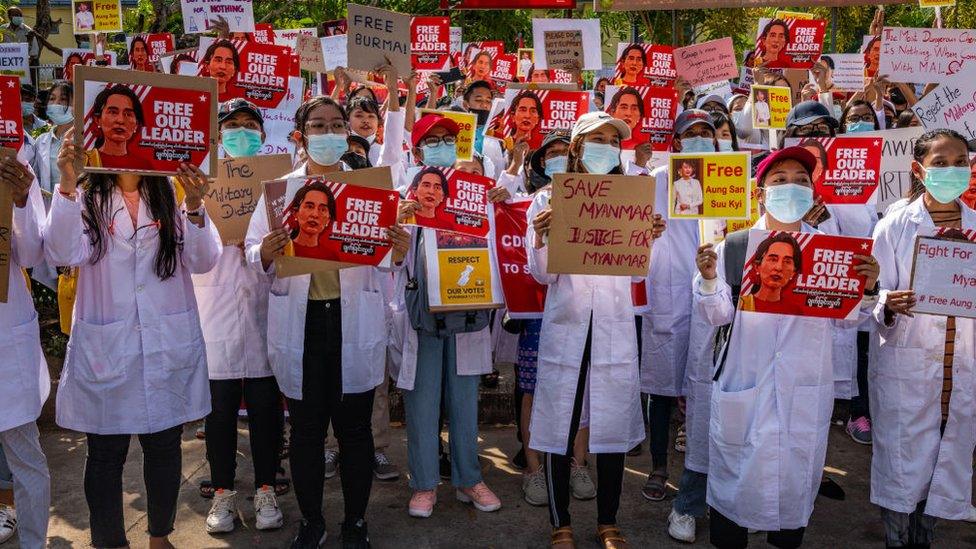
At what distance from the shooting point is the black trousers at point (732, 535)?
4.24 metres

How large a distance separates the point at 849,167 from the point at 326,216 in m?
3.21

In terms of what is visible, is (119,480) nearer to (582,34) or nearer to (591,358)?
(591,358)

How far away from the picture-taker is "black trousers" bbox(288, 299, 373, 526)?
432 centimetres

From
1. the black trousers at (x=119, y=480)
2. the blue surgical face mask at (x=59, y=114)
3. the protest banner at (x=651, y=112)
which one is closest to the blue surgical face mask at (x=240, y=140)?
the black trousers at (x=119, y=480)

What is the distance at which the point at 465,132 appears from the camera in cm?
598

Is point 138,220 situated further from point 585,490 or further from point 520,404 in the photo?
point 585,490

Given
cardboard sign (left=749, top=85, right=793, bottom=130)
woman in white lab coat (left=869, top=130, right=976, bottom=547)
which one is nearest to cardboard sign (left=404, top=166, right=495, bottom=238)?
woman in white lab coat (left=869, top=130, right=976, bottom=547)

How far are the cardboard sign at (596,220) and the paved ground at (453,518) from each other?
4.94 ft

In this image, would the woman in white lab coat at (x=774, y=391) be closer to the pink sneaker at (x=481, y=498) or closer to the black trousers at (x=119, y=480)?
the pink sneaker at (x=481, y=498)

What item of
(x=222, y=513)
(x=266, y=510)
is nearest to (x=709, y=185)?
(x=266, y=510)

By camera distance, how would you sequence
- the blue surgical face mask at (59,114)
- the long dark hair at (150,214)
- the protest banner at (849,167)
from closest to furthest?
the long dark hair at (150,214) → the protest banner at (849,167) → the blue surgical face mask at (59,114)

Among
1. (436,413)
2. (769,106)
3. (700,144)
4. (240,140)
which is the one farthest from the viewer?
(769,106)

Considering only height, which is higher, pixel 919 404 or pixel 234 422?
pixel 919 404

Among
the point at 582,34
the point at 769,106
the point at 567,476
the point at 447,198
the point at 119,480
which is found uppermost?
the point at 582,34
